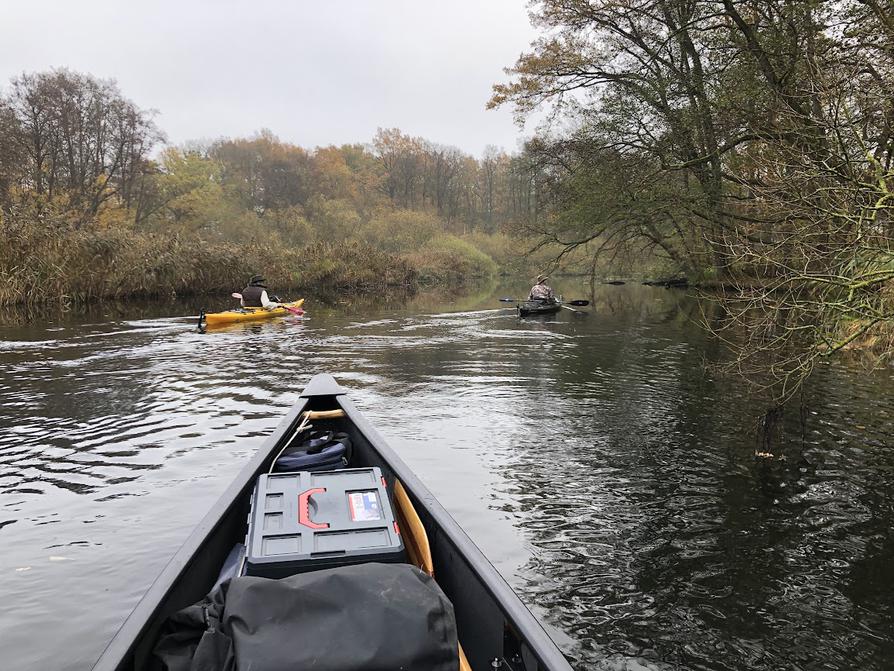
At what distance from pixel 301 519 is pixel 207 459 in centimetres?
343

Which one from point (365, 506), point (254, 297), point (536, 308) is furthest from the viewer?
point (536, 308)

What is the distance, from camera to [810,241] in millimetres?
7027

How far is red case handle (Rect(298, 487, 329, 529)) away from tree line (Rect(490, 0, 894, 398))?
13.0 ft

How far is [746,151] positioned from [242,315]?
39.5 feet

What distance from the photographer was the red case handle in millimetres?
2797

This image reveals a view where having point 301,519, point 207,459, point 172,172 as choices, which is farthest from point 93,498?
point 172,172

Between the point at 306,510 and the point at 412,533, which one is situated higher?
the point at 306,510

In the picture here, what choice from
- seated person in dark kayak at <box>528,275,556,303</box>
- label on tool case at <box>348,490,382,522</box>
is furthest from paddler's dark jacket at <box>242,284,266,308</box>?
label on tool case at <box>348,490,382,522</box>

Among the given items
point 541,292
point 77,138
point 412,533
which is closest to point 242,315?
point 541,292

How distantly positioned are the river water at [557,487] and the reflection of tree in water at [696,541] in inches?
0.6

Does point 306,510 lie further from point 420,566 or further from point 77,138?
point 77,138

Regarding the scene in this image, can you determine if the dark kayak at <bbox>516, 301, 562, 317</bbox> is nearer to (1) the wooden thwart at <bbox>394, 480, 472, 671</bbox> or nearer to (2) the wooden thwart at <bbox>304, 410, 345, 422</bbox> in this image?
(2) the wooden thwart at <bbox>304, 410, 345, 422</bbox>

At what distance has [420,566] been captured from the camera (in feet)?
9.44

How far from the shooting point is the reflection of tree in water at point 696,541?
3.22 metres
